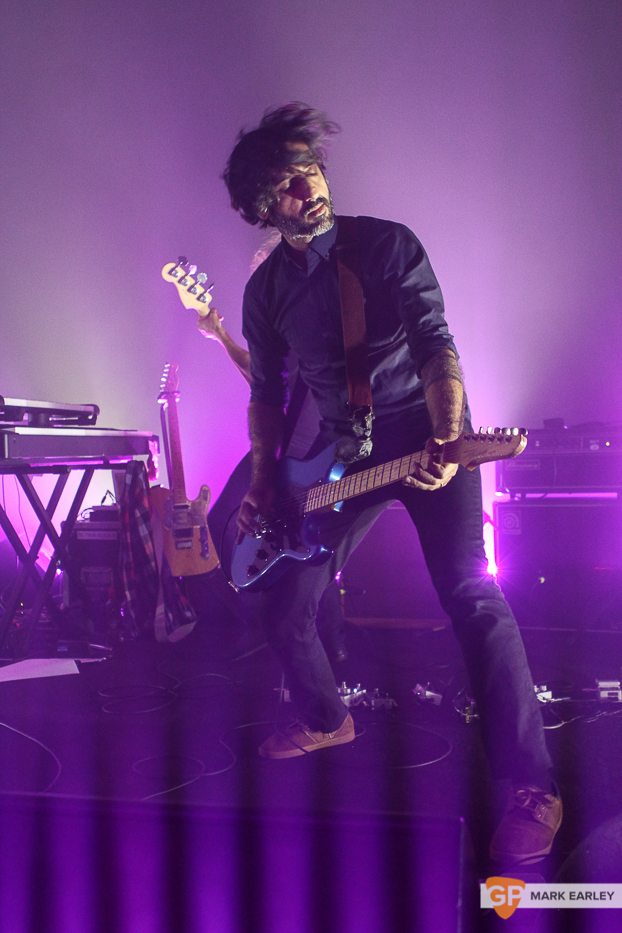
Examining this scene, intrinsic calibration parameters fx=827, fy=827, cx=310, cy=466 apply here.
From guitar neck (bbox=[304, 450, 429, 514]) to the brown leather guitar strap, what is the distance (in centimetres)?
7

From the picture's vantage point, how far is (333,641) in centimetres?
346

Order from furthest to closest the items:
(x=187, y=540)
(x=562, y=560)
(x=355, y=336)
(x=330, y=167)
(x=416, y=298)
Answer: (x=330, y=167) < (x=187, y=540) < (x=562, y=560) < (x=355, y=336) < (x=416, y=298)

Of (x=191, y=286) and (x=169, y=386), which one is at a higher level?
(x=191, y=286)

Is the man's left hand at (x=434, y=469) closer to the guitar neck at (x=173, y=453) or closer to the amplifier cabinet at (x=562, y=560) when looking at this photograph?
the amplifier cabinet at (x=562, y=560)

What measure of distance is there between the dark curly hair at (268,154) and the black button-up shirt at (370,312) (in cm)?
17

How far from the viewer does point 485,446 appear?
1.62 m

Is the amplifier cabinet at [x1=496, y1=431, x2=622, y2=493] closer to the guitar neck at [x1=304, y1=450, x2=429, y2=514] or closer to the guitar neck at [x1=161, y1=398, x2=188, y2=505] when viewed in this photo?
the guitar neck at [x1=161, y1=398, x2=188, y2=505]

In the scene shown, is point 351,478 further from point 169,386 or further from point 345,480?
point 169,386

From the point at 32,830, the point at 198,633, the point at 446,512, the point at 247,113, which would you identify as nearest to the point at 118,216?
the point at 247,113

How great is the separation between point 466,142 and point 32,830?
4.39 meters

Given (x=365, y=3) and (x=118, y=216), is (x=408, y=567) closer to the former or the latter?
(x=118, y=216)

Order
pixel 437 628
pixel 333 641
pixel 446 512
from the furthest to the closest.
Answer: pixel 437 628
pixel 333 641
pixel 446 512

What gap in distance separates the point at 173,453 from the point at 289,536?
224 centimetres

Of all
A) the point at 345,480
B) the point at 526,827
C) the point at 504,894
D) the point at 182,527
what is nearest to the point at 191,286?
the point at 182,527
